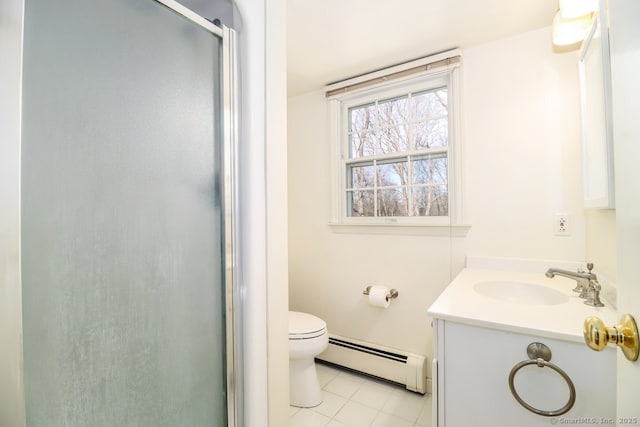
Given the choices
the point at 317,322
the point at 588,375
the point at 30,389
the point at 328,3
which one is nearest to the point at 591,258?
the point at 588,375

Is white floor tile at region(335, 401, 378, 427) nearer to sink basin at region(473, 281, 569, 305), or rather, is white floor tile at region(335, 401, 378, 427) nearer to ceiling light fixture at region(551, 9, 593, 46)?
sink basin at region(473, 281, 569, 305)

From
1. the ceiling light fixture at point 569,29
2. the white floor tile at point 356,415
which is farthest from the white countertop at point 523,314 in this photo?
the ceiling light fixture at point 569,29

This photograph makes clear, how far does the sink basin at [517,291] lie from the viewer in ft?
4.63

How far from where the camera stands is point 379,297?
78.0 inches

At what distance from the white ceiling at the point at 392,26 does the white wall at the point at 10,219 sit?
4.28 feet

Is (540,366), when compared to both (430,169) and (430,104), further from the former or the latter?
(430,104)

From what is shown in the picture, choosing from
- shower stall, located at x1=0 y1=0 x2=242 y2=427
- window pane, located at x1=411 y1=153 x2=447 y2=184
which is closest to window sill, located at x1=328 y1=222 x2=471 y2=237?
window pane, located at x1=411 y1=153 x2=447 y2=184

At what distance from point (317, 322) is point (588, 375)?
1356mm

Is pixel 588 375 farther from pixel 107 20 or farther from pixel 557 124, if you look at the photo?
pixel 107 20

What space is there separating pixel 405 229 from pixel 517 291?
29.6 inches

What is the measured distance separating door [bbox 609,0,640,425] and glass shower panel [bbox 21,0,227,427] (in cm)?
94

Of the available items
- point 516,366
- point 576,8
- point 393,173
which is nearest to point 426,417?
point 516,366

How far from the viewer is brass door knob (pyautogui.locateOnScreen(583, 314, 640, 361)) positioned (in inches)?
19.7

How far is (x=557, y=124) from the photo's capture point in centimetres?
161
